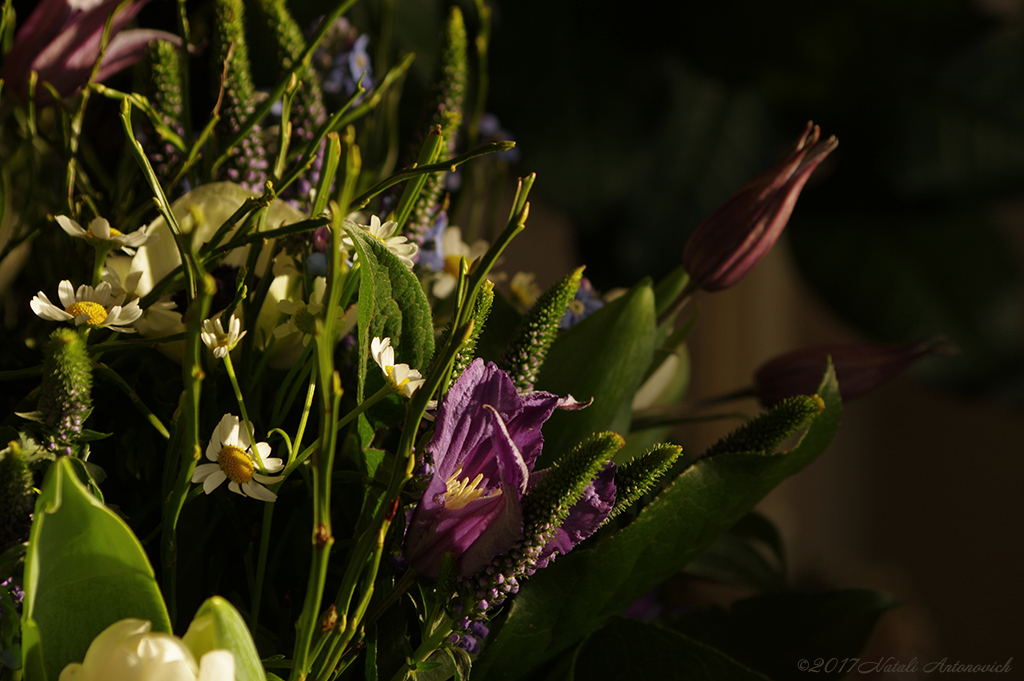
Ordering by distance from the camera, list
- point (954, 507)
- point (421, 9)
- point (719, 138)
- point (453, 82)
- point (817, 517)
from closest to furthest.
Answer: point (453, 82)
point (421, 9)
point (719, 138)
point (954, 507)
point (817, 517)

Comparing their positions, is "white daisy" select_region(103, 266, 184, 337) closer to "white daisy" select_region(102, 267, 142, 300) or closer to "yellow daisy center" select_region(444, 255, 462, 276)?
"white daisy" select_region(102, 267, 142, 300)

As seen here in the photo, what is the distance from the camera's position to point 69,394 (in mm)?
168

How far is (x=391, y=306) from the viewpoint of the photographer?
208 millimetres

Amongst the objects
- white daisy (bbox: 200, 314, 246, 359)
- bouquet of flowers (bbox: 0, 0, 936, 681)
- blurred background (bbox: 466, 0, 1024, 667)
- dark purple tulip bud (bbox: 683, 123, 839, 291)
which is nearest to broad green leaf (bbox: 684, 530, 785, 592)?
bouquet of flowers (bbox: 0, 0, 936, 681)

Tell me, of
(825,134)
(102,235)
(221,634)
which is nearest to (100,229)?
(102,235)

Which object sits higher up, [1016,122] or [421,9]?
[421,9]

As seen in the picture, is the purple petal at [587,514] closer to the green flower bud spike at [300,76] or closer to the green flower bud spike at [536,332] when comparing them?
the green flower bud spike at [536,332]

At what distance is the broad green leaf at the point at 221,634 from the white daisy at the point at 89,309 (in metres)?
0.08

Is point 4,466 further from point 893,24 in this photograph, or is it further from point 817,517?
point 817,517

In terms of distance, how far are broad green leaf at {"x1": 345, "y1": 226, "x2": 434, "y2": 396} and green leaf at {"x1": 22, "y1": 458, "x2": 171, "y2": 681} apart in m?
0.06

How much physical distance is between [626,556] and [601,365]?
0.06m

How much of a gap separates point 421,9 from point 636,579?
490 millimetres

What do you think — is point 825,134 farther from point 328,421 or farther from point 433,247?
point 328,421

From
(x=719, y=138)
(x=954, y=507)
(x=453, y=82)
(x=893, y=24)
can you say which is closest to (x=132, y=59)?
(x=453, y=82)
